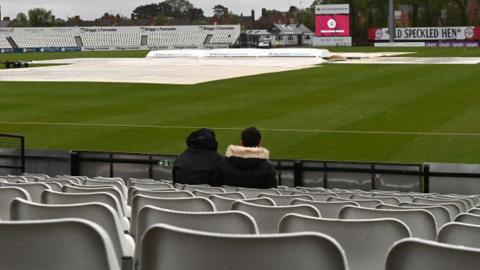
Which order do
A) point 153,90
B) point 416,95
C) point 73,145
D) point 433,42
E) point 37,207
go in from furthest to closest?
point 433,42 < point 153,90 < point 416,95 < point 73,145 < point 37,207

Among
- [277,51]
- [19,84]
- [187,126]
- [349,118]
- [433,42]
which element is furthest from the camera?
[433,42]

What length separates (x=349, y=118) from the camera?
2845 centimetres

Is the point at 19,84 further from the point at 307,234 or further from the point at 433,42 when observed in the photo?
the point at 433,42

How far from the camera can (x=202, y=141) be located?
432 inches

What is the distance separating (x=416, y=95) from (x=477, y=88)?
12.9ft

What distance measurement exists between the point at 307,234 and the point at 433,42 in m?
140

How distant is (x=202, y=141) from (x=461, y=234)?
695 centimetres

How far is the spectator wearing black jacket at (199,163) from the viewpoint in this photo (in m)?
11.0

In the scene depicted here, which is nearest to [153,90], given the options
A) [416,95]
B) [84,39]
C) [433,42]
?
[416,95]

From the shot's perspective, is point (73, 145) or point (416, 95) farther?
point (416, 95)

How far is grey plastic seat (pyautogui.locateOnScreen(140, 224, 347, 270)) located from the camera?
307cm

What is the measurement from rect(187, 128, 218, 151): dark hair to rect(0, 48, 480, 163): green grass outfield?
9.95 m

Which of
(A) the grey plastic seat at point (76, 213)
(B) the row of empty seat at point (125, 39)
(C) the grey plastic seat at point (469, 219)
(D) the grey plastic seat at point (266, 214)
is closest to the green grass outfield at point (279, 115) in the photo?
(C) the grey plastic seat at point (469, 219)

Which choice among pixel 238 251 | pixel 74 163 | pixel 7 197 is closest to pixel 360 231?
pixel 238 251
